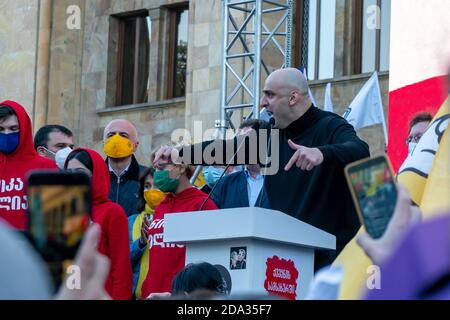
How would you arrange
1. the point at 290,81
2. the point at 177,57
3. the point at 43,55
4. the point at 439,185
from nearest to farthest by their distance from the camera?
the point at 439,185, the point at 290,81, the point at 43,55, the point at 177,57

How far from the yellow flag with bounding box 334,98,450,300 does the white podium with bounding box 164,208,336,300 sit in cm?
59

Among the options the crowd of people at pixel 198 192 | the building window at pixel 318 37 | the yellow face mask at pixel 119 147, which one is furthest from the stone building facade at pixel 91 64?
the crowd of people at pixel 198 192

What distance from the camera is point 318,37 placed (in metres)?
17.2

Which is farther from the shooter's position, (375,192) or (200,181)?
(200,181)

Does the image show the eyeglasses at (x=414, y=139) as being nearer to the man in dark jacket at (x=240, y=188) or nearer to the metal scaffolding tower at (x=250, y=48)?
the man in dark jacket at (x=240, y=188)

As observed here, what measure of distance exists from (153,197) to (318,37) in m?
10.1

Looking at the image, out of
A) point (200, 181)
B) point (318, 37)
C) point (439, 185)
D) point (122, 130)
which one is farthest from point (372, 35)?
point (439, 185)

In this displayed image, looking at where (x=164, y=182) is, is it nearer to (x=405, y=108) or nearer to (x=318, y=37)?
(x=405, y=108)

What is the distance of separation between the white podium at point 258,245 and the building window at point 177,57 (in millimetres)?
14421

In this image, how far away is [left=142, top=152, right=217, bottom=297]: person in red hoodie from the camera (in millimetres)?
6520

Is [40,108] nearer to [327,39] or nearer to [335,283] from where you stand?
[327,39]

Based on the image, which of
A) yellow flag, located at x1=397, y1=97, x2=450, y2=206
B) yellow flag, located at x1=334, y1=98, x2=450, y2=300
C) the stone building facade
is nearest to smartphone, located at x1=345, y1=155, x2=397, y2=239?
yellow flag, located at x1=334, y1=98, x2=450, y2=300

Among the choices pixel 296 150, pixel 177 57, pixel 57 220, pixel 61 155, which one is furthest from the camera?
pixel 177 57
